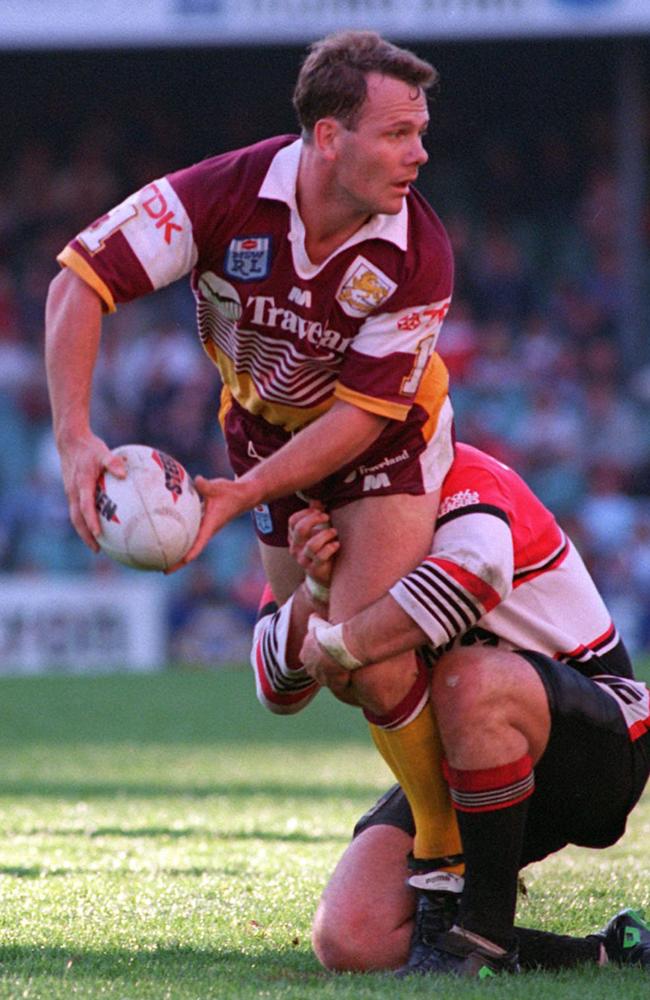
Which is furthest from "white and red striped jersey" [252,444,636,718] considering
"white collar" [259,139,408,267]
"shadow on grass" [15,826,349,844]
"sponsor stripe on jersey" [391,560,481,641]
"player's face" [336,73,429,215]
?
"shadow on grass" [15,826,349,844]

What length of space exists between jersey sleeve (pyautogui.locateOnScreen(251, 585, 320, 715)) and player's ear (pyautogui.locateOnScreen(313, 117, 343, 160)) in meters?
1.15

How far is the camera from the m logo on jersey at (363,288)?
3768 millimetres

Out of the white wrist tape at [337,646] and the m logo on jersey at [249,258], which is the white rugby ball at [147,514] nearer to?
the white wrist tape at [337,646]

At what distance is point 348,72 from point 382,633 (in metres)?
1.23

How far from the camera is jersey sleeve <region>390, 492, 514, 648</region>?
3.69 m

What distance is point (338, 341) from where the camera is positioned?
3.87 m

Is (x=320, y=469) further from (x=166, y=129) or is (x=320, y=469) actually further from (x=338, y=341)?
(x=166, y=129)

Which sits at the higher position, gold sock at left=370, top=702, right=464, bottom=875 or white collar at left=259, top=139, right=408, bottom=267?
white collar at left=259, top=139, right=408, bottom=267

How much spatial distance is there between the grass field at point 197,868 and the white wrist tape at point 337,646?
Result: 662 millimetres

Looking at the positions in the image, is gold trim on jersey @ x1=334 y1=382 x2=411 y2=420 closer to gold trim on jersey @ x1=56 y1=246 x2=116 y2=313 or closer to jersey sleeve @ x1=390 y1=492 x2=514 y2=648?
jersey sleeve @ x1=390 y1=492 x2=514 y2=648

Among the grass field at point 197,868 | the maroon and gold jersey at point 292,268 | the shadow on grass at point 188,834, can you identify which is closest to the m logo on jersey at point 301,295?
the maroon and gold jersey at point 292,268

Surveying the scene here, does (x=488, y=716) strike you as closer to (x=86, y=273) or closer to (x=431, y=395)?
(x=431, y=395)

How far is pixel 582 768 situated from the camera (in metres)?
3.81

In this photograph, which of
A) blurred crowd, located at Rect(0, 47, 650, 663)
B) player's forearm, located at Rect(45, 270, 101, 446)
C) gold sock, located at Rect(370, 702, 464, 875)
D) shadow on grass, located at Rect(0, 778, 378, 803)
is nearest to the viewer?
player's forearm, located at Rect(45, 270, 101, 446)
